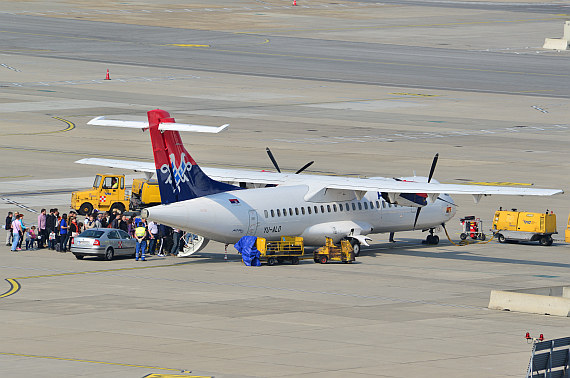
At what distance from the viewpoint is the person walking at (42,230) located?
54.1 m

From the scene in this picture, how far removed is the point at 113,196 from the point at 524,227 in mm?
21420

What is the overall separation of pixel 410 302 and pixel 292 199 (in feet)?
38.2

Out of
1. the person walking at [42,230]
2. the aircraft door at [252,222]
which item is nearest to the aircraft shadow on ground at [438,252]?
the aircraft door at [252,222]

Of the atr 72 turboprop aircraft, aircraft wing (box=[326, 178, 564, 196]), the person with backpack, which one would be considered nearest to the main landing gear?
the atr 72 turboprop aircraft

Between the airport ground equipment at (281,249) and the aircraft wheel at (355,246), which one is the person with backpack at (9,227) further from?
the aircraft wheel at (355,246)

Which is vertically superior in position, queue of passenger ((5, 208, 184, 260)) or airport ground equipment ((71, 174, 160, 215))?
airport ground equipment ((71, 174, 160, 215))

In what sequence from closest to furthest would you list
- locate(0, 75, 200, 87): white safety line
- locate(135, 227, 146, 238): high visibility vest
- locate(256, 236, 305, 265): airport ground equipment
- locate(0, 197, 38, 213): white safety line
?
locate(256, 236, 305, 265): airport ground equipment
locate(135, 227, 146, 238): high visibility vest
locate(0, 197, 38, 213): white safety line
locate(0, 75, 200, 87): white safety line

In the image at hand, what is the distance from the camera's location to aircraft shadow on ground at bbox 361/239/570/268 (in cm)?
5278

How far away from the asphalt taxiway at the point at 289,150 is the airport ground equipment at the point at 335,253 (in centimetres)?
60

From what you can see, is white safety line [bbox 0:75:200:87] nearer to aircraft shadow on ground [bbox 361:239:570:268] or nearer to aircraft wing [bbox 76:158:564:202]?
aircraft wing [bbox 76:158:564:202]

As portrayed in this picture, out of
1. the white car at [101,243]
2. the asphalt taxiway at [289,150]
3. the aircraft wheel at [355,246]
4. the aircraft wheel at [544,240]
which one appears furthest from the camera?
the aircraft wheel at [544,240]

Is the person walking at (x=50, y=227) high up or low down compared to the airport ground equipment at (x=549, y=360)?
up

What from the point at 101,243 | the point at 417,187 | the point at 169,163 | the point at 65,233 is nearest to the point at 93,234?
the point at 101,243

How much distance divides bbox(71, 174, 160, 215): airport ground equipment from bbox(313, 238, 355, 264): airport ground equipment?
13329 millimetres
